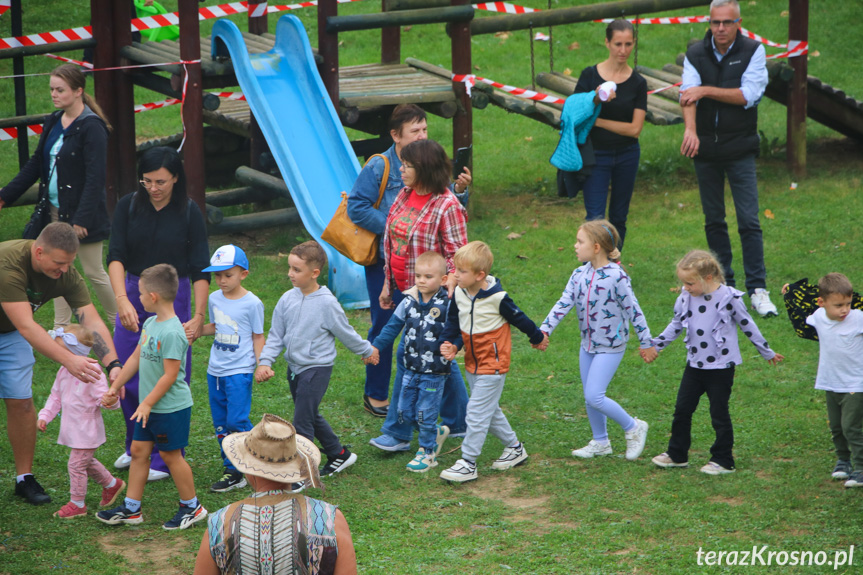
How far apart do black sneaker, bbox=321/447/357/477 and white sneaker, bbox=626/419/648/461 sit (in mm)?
1656

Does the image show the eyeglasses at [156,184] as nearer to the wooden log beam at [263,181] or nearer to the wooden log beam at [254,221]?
the wooden log beam at [263,181]

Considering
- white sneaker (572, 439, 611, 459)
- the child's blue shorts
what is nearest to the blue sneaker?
white sneaker (572, 439, 611, 459)

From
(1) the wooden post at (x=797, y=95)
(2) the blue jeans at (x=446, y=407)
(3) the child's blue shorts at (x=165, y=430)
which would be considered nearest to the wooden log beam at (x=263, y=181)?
(2) the blue jeans at (x=446, y=407)

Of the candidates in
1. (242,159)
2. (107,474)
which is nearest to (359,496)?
(107,474)

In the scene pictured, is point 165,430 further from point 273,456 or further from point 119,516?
point 273,456

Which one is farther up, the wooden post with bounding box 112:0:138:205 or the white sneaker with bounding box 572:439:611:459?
the wooden post with bounding box 112:0:138:205

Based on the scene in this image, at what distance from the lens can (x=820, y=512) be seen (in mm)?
5039

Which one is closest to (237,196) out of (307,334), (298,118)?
(298,118)

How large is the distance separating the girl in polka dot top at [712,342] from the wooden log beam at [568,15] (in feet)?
18.4

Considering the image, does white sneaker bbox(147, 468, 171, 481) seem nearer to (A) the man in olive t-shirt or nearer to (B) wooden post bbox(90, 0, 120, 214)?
(A) the man in olive t-shirt

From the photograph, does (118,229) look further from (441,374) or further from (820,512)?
(820,512)

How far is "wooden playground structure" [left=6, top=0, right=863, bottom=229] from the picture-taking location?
31.1ft

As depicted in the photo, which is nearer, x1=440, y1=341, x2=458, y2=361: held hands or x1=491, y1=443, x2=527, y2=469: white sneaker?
x1=440, y1=341, x2=458, y2=361: held hands

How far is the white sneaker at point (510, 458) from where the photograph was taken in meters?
5.83
